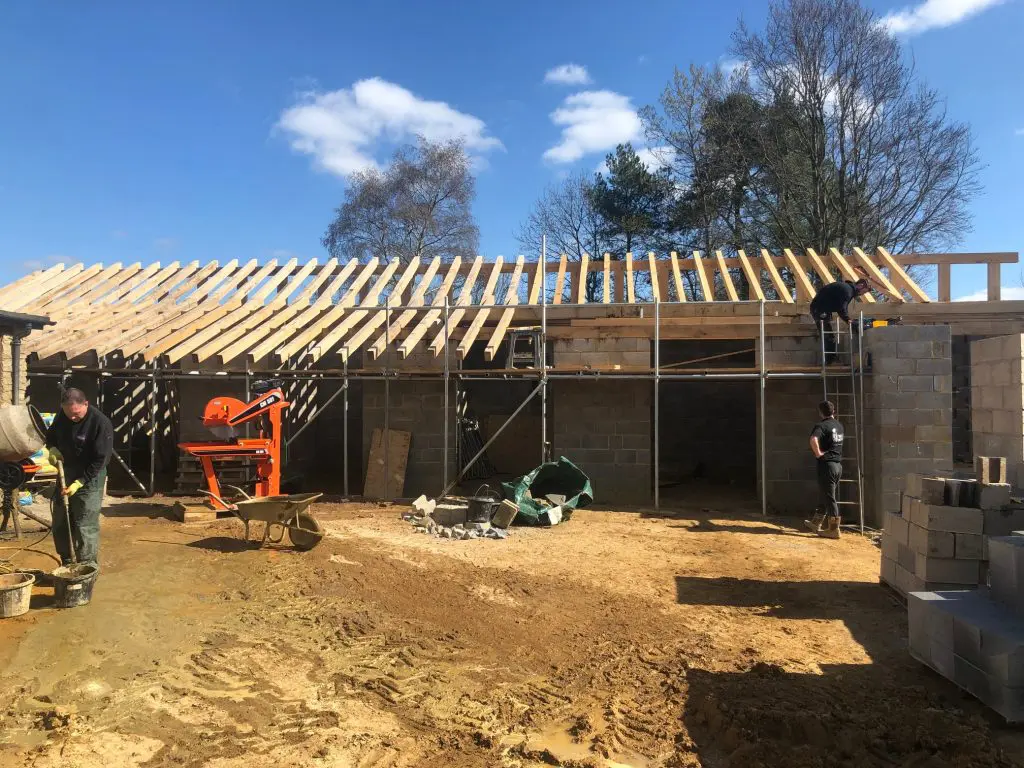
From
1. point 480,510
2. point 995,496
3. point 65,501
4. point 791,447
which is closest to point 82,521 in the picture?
point 65,501

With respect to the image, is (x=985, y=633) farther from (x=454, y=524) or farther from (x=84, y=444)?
(x=84, y=444)

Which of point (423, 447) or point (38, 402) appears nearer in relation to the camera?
point (423, 447)

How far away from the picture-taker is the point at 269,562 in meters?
6.56

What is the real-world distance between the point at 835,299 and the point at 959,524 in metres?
4.85

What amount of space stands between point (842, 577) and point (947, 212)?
17.6 meters

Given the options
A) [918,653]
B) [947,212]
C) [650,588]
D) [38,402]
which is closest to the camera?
[918,653]

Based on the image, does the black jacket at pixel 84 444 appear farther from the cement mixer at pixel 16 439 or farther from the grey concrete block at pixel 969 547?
the grey concrete block at pixel 969 547

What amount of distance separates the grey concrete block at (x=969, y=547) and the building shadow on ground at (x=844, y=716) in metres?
0.81

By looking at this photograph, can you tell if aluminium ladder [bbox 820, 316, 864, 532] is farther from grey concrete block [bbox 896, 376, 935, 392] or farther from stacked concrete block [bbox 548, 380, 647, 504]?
stacked concrete block [bbox 548, 380, 647, 504]

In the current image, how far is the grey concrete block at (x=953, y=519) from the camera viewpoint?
509 centimetres

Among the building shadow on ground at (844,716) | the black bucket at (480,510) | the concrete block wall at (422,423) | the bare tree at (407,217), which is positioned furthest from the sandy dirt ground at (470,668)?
the bare tree at (407,217)

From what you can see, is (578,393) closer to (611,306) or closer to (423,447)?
(611,306)

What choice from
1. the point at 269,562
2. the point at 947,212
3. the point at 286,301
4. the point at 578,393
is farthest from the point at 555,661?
the point at 947,212

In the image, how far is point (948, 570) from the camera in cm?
520
